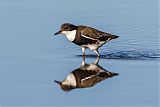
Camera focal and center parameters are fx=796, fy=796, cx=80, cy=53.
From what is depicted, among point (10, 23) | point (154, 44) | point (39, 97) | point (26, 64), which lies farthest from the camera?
point (10, 23)

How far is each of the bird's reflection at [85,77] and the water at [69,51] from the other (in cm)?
10

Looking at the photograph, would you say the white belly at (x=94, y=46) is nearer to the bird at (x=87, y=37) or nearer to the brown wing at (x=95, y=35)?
the bird at (x=87, y=37)

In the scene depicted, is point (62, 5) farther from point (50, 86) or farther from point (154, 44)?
point (50, 86)

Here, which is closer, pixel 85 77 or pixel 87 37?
pixel 85 77

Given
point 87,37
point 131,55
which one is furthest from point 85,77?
point 87,37

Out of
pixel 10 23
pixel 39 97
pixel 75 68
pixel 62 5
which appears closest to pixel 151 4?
pixel 62 5

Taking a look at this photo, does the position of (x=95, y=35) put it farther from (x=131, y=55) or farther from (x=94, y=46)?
(x=131, y=55)

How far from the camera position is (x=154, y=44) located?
605 inches

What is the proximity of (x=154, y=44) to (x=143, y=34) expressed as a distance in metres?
0.94

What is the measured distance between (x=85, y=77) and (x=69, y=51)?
2053 mm

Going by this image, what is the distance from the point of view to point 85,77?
1321 centimetres

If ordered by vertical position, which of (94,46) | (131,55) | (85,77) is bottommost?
(85,77)

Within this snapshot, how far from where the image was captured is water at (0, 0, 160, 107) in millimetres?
12391

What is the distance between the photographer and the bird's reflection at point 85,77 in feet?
42.2
